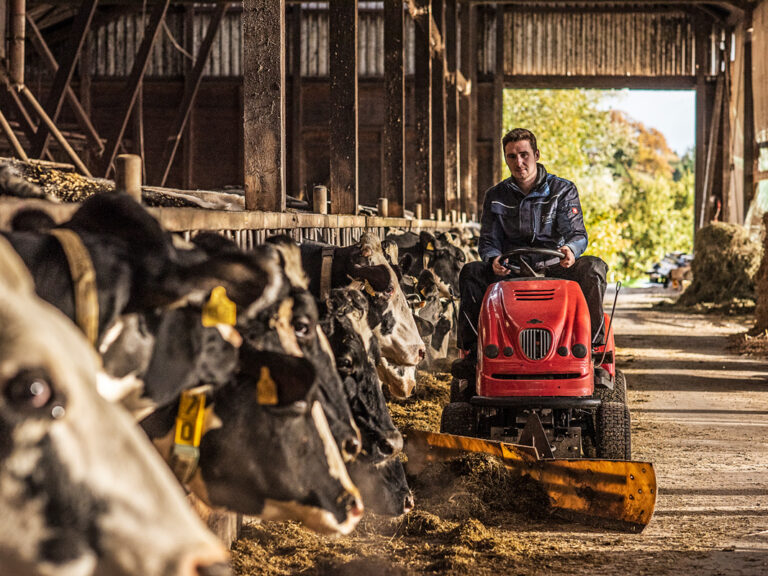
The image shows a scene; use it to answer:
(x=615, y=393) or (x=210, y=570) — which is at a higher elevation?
(x=210, y=570)

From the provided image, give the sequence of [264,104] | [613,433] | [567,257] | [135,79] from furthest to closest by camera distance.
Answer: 1. [135,79]
2. [567,257]
3. [613,433]
4. [264,104]

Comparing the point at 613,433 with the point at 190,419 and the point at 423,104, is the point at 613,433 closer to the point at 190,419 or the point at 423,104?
the point at 190,419

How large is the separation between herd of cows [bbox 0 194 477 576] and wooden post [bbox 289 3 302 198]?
726 inches

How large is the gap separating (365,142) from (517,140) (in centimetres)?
1583

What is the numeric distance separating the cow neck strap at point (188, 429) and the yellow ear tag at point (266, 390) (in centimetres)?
11

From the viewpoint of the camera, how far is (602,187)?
148 feet

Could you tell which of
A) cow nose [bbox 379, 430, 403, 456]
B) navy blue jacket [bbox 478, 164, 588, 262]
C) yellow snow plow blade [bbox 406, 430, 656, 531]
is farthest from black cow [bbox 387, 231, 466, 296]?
cow nose [bbox 379, 430, 403, 456]

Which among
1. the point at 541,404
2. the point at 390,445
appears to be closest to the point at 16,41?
the point at 541,404

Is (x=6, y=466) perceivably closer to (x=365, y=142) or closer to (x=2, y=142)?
(x=2, y=142)

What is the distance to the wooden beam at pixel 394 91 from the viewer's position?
10.7 meters

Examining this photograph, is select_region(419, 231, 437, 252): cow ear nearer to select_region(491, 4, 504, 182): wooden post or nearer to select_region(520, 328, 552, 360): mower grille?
select_region(520, 328, 552, 360): mower grille

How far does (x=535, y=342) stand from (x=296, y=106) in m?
16.7

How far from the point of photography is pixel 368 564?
4.28 metres

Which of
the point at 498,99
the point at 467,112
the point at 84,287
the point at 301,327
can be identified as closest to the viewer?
the point at 84,287
